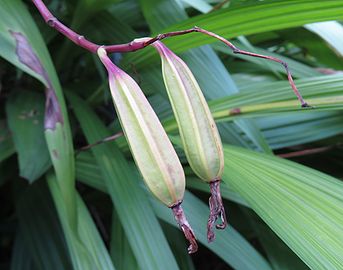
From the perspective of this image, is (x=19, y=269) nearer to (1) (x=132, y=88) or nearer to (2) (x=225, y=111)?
(2) (x=225, y=111)

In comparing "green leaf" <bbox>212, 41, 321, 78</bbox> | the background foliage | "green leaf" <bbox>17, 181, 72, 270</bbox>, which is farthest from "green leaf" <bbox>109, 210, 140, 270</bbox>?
"green leaf" <bbox>212, 41, 321, 78</bbox>

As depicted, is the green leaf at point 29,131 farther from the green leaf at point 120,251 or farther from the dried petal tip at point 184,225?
the dried petal tip at point 184,225

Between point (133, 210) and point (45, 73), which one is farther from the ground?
point (45, 73)

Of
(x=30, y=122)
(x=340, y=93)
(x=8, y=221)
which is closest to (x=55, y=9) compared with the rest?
(x=30, y=122)

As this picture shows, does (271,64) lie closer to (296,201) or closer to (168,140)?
(296,201)

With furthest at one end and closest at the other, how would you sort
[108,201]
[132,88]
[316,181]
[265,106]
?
[108,201], [265,106], [316,181], [132,88]

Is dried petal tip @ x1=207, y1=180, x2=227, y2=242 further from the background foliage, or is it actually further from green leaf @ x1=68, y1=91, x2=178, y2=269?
green leaf @ x1=68, y1=91, x2=178, y2=269

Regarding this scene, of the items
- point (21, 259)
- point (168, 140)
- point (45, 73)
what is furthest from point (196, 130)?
point (21, 259)
